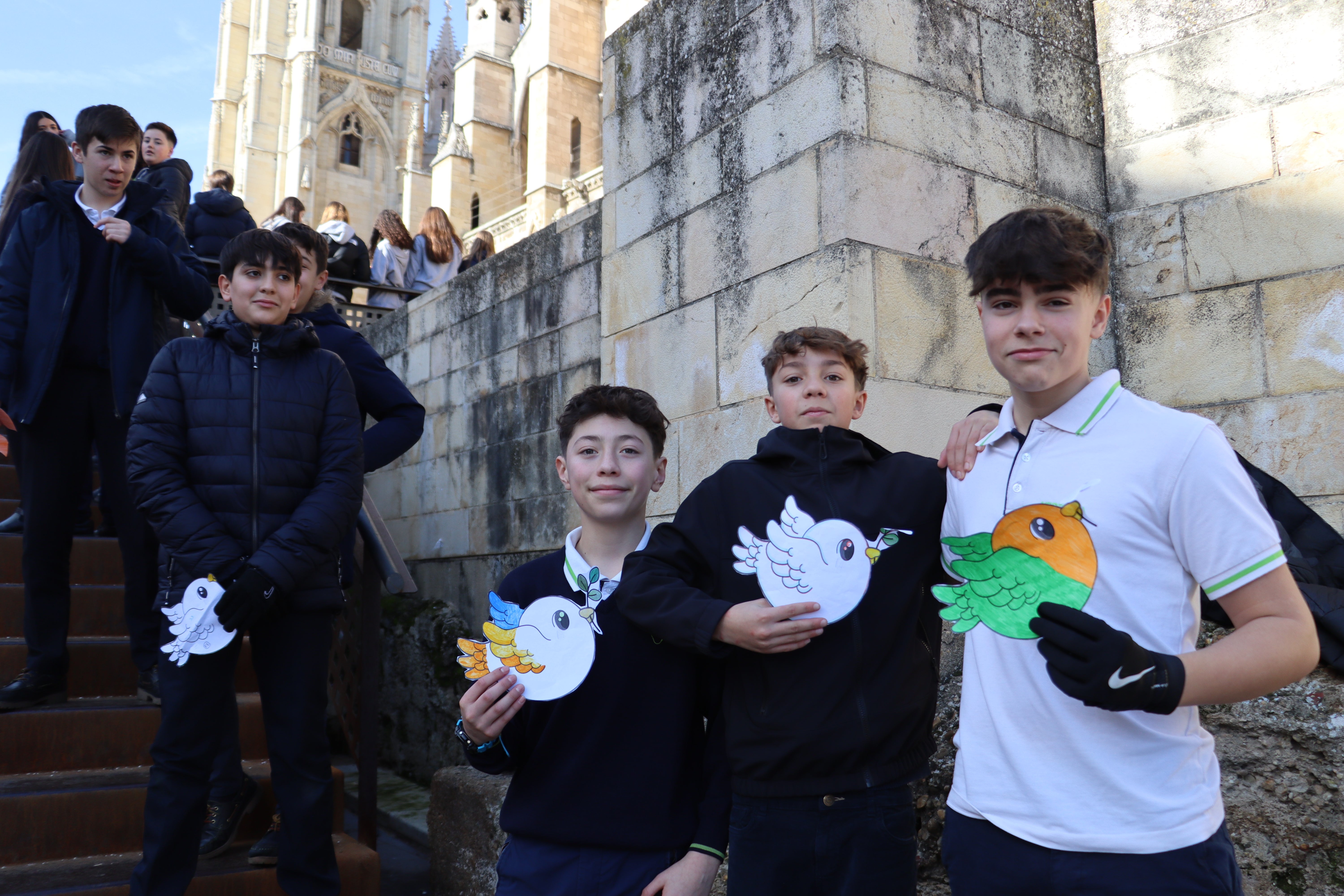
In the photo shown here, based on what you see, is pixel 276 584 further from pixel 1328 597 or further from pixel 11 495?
pixel 11 495

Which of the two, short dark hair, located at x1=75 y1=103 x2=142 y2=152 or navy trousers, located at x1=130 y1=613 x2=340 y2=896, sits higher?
short dark hair, located at x1=75 y1=103 x2=142 y2=152

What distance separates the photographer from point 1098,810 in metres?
1.42

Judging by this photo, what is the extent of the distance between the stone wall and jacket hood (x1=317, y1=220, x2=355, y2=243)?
1496mm

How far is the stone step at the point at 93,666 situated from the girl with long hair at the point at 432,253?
542 cm

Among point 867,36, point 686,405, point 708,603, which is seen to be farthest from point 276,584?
point 867,36

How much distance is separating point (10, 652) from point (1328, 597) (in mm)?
4630

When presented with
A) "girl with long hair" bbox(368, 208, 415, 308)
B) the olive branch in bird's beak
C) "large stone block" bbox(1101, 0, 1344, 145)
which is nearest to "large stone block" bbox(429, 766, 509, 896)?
the olive branch in bird's beak

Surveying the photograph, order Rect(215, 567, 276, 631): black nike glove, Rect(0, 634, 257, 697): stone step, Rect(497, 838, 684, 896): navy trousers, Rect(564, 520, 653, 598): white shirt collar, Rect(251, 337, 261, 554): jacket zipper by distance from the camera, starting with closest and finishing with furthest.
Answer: Rect(497, 838, 684, 896): navy trousers, Rect(564, 520, 653, 598): white shirt collar, Rect(215, 567, 276, 631): black nike glove, Rect(251, 337, 261, 554): jacket zipper, Rect(0, 634, 257, 697): stone step

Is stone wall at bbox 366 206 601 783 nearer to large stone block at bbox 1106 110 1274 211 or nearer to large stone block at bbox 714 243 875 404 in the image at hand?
large stone block at bbox 714 243 875 404

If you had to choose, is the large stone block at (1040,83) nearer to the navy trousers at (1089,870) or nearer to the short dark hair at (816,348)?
the short dark hair at (816,348)

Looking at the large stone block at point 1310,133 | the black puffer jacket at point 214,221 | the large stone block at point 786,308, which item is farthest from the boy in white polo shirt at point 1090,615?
the black puffer jacket at point 214,221

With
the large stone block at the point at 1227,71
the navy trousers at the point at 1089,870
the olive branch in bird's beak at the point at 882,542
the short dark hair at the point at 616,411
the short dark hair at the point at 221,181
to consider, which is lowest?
the navy trousers at the point at 1089,870

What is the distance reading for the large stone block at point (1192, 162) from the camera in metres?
3.47

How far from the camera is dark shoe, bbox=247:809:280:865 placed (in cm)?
322
